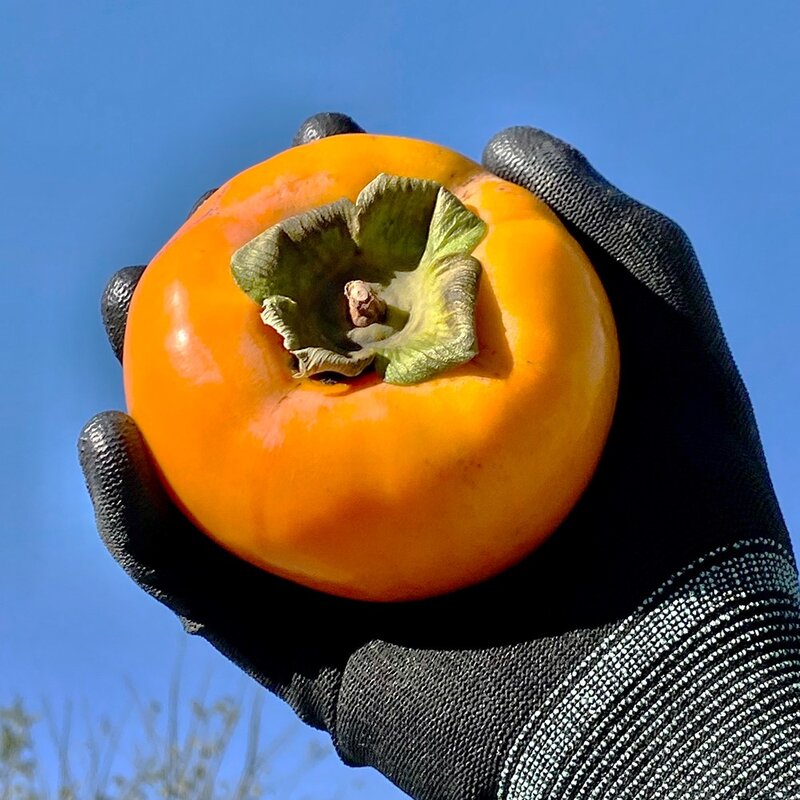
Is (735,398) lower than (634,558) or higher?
higher

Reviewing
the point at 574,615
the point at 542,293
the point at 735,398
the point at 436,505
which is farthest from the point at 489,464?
the point at 735,398

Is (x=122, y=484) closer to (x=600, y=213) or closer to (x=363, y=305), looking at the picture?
(x=363, y=305)

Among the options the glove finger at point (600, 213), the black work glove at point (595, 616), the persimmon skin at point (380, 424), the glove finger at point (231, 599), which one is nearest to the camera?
the persimmon skin at point (380, 424)

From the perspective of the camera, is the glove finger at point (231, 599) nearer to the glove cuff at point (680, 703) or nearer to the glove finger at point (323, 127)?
the glove cuff at point (680, 703)

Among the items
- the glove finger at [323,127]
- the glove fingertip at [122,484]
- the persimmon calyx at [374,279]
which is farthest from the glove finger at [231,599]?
the glove finger at [323,127]

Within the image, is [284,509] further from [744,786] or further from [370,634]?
[744,786]

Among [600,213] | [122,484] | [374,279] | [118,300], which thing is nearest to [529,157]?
[600,213]

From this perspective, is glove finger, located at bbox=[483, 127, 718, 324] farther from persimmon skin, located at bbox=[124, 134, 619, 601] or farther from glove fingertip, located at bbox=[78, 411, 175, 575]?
glove fingertip, located at bbox=[78, 411, 175, 575]
